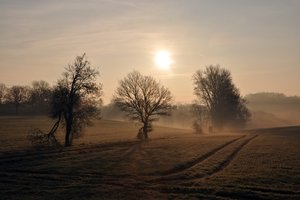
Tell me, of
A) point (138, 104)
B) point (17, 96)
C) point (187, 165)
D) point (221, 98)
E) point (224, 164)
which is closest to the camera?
point (187, 165)

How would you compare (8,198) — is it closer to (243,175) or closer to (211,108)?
(243,175)

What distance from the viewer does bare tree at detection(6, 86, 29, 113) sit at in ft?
484

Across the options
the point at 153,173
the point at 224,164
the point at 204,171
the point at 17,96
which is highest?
the point at 17,96

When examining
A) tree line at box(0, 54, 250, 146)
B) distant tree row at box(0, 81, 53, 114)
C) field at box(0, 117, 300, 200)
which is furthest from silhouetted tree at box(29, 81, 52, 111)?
field at box(0, 117, 300, 200)

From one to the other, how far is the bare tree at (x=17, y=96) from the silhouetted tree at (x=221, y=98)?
79.6 m

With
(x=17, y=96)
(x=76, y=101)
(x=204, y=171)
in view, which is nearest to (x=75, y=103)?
(x=76, y=101)

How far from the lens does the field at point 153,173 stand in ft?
85.5

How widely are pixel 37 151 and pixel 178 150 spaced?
1790 cm

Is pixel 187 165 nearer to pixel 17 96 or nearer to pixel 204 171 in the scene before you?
pixel 204 171

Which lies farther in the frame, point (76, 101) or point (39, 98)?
point (39, 98)

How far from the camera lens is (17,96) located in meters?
148

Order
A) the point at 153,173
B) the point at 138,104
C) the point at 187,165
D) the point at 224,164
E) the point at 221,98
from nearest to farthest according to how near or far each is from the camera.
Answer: the point at 153,173, the point at 187,165, the point at 224,164, the point at 138,104, the point at 221,98

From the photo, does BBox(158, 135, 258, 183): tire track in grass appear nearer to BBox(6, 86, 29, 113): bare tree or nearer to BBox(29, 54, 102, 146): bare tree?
BBox(29, 54, 102, 146): bare tree

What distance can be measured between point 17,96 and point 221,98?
87.4 metres
